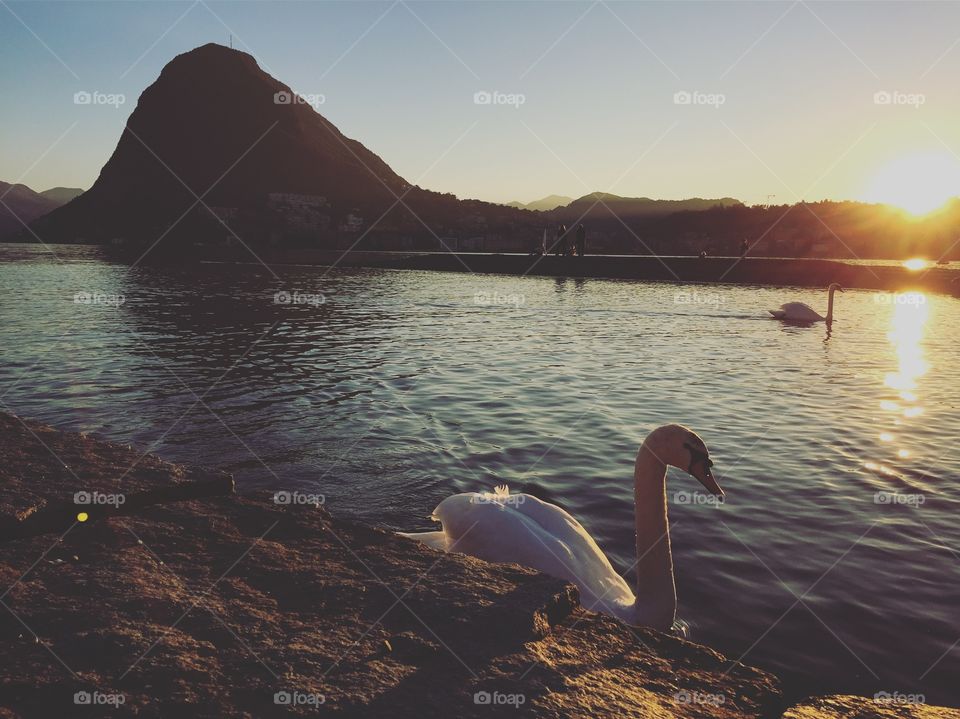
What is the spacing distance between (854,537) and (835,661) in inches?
95.5

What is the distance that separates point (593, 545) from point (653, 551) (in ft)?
2.53

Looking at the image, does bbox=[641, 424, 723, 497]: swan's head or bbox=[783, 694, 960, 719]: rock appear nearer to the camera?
bbox=[783, 694, 960, 719]: rock

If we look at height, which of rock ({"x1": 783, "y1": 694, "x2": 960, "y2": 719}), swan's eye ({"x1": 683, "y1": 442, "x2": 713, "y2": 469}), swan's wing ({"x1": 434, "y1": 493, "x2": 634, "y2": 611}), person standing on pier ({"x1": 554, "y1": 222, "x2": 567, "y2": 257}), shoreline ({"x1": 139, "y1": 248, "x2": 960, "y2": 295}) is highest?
person standing on pier ({"x1": 554, "y1": 222, "x2": 567, "y2": 257})

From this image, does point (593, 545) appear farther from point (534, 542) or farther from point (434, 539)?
point (434, 539)

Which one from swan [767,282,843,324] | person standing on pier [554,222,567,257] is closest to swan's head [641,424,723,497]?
swan [767,282,843,324]

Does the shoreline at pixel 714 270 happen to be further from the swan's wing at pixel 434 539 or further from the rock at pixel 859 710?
the rock at pixel 859 710

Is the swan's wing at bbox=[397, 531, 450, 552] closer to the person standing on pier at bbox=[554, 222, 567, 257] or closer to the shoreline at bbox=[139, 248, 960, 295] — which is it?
the shoreline at bbox=[139, 248, 960, 295]

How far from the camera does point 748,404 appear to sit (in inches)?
492

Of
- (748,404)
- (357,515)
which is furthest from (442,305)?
(357,515)

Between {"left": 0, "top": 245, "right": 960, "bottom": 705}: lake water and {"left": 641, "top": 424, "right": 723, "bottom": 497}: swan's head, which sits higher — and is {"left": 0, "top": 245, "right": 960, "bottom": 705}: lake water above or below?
below

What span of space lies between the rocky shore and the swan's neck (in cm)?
79

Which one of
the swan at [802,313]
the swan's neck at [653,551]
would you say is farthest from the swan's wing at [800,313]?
the swan's neck at [653,551]

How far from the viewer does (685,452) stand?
5242mm

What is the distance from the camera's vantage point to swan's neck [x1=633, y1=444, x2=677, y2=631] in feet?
16.2
